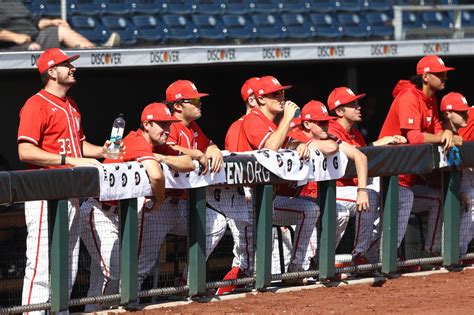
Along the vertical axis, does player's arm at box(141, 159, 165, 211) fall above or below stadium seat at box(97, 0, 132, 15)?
below

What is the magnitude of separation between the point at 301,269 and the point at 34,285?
1963 millimetres

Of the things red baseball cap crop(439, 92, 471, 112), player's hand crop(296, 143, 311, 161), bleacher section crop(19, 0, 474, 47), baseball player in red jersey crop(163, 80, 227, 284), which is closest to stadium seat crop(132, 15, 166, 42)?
bleacher section crop(19, 0, 474, 47)

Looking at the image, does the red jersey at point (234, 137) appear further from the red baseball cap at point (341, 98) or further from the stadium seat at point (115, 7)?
the stadium seat at point (115, 7)

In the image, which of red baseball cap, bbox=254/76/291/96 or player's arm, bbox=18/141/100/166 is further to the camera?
red baseball cap, bbox=254/76/291/96

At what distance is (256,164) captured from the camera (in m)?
6.74

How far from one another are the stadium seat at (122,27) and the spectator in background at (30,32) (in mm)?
508

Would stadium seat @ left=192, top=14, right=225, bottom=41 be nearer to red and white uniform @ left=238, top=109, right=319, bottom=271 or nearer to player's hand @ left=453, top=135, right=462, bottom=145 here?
player's hand @ left=453, top=135, right=462, bottom=145

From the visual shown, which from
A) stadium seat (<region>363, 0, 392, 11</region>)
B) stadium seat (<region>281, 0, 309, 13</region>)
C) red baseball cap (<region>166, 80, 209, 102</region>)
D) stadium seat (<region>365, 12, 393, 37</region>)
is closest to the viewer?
red baseball cap (<region>166, 80, 209, 102</region>)

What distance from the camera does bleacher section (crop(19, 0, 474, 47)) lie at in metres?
11.1

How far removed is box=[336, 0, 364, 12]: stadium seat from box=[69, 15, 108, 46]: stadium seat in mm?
3188

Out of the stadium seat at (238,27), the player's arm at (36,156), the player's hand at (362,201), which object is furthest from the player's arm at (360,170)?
the stadium seat at (238,27)

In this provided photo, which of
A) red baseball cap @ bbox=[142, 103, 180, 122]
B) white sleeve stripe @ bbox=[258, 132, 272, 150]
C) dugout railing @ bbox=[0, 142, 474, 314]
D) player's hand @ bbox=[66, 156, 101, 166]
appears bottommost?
dugout railing @ bbox=[0, 142, 474, 314]

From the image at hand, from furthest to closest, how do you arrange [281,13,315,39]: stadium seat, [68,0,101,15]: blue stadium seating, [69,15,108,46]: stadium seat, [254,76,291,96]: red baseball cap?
[281,13,315,39]: stadium seat, [68,0,101,15]: blue stadium seating, [69,15,108,46]: stadium seat, [254,76,291,96]: red baseball cap

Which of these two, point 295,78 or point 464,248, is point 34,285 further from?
point 295,78
